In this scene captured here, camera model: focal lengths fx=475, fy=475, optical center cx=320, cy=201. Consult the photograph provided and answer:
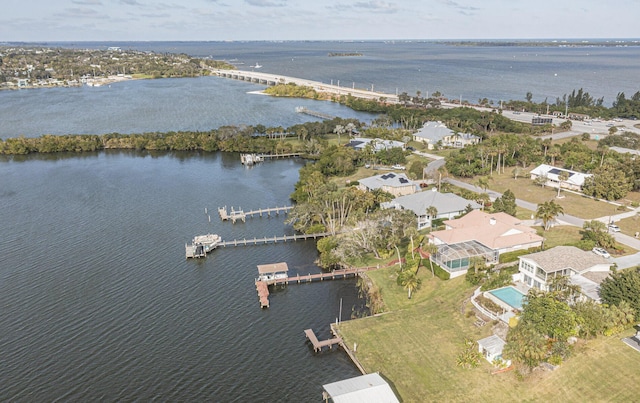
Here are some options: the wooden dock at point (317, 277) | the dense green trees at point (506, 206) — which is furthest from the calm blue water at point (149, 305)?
the dense green trees at point (506, 206)

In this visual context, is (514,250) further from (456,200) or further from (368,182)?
(368,182)

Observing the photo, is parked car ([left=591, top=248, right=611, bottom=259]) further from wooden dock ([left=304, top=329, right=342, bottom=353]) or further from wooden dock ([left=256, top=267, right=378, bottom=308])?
wooden dock ([left=304, top=329, right=342, bottom=353])

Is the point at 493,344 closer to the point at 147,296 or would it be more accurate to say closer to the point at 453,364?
the point at 453,364

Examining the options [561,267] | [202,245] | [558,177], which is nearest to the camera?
[561,267]

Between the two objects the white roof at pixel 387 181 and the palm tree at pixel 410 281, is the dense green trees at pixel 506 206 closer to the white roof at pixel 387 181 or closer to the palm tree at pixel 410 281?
the white roof at pixel 387 181

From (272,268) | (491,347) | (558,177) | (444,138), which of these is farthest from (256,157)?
(491,347)
